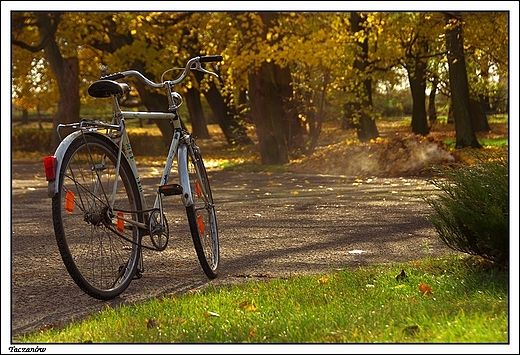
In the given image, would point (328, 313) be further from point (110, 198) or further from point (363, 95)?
point (363, 95)

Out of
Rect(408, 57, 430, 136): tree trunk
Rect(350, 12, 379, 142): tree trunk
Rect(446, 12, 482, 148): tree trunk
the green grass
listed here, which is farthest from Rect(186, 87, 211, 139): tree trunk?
the green grass

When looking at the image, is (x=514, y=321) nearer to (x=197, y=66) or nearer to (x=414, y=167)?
(x=197, y=66)

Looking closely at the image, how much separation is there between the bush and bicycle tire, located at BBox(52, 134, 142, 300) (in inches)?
86.9

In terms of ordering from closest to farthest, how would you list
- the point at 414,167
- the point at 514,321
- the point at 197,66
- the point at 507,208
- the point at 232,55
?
the point at 514,321
the point at 507,208
the point at 197,66
the point at 414,167
the point at 232,55

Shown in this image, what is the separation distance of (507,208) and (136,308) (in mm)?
2522

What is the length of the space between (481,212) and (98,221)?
2571 mm

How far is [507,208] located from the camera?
5.71 metres

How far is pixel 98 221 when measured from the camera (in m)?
5.38

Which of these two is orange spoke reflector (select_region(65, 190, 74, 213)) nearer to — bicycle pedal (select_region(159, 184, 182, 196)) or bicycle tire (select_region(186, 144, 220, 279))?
bicycle pedal (select_region(159, 184, 182, 196))

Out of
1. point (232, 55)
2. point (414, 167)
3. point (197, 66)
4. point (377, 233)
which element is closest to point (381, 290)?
point (197, 66)

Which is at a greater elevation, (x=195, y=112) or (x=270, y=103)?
(x=270, y=103)

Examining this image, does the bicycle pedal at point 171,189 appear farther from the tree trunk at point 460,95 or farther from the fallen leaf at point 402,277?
the tree trunk at point 460,95

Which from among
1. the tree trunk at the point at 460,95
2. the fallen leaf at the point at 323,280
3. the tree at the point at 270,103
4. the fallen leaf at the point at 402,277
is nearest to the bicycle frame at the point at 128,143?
the fallen leaf at the point at 323,280

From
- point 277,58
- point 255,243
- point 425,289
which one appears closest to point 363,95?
point 277,58
